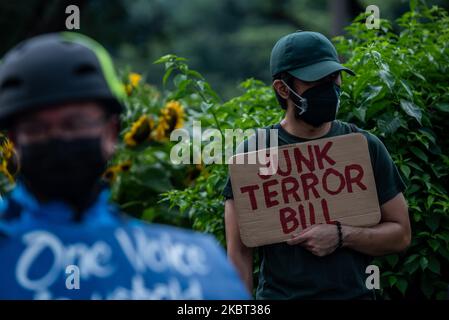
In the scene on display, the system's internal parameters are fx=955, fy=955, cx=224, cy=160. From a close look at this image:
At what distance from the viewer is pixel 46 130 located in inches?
79.5

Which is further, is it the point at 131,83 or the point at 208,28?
the point at 208,28

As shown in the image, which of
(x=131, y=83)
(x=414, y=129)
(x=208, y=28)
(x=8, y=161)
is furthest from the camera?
(x=208, y=28)

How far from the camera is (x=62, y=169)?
80.4 inches

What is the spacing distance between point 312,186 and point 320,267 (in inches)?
14.5

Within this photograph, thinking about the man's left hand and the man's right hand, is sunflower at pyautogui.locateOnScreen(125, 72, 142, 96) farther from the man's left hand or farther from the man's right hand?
the man's left hand

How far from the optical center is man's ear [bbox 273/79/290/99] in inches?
149

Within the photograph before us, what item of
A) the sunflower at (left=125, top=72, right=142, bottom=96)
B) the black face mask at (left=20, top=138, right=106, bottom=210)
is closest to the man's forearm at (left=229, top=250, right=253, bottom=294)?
the black face mask at (left=20, top=138, right=106, bottom=210)

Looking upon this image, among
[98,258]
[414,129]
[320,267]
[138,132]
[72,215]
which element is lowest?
[98,258]

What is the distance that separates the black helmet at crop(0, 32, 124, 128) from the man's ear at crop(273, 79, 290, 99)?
1.75 meters

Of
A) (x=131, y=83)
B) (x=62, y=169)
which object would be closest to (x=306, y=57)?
(x=62, y=169)

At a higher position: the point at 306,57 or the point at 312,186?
the point at 306,57

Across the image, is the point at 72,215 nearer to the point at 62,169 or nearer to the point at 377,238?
the point at 62,169

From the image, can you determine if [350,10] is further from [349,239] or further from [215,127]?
[349,239]
